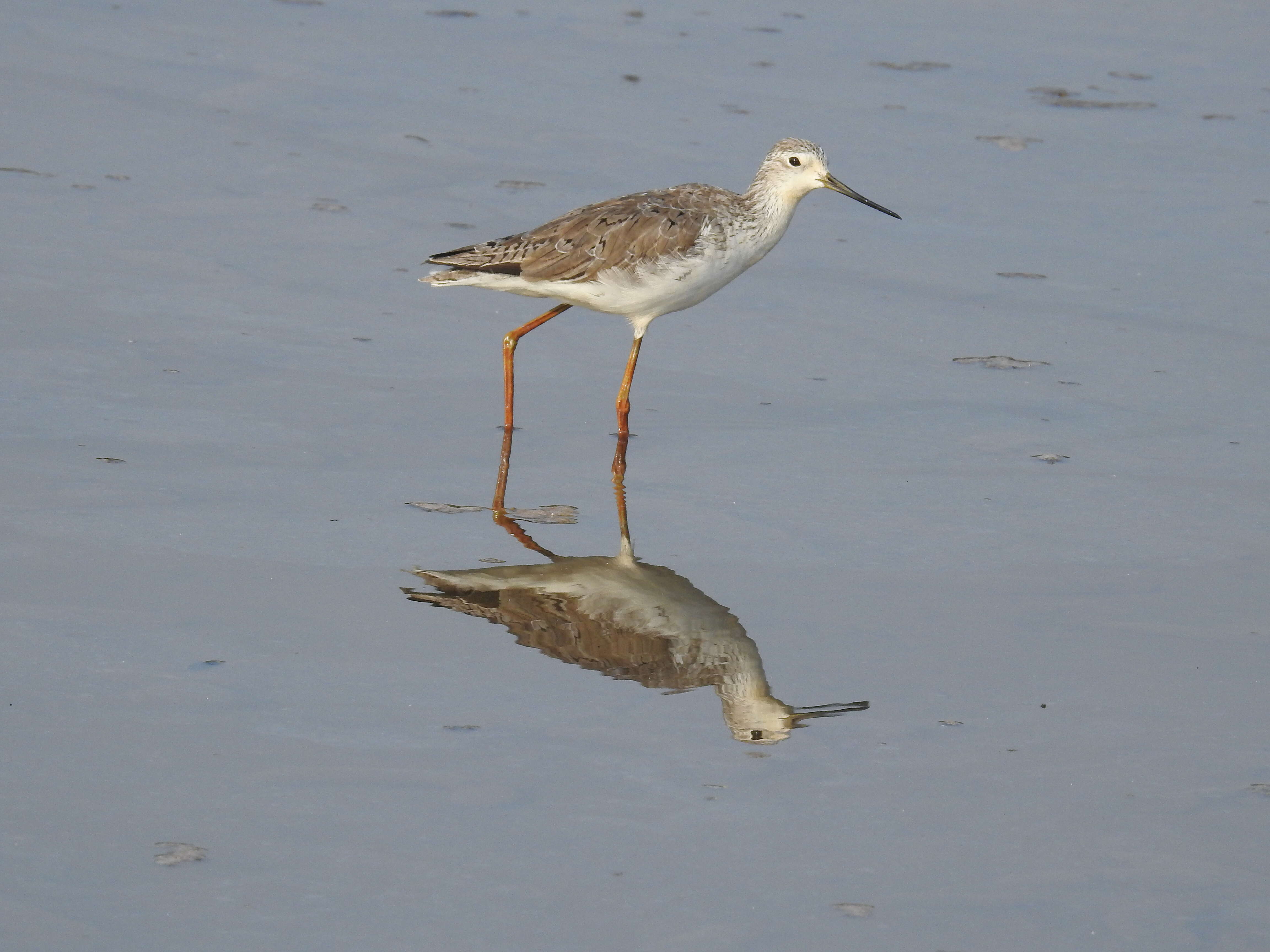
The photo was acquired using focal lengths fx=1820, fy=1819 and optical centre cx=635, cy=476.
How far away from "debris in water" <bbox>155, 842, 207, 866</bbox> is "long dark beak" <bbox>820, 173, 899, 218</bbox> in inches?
209

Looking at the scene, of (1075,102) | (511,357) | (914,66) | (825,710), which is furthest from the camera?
(914,66)

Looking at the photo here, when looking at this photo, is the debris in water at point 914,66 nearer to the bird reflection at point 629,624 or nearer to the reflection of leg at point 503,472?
the reflection of leg at point 503,472

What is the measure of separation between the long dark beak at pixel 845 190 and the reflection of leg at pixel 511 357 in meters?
1.41

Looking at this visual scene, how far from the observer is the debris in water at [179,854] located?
4.57 meters

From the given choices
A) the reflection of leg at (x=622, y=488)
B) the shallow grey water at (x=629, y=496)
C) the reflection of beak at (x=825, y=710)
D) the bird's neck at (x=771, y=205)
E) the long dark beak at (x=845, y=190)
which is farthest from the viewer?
the long dark beak at (x=845, y=190)

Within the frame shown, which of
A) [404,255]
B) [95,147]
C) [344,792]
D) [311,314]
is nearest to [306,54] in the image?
[95,147]

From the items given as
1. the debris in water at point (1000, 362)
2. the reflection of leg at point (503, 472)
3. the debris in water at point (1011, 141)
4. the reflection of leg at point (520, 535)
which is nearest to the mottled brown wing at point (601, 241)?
the reflection of leg at point (503, 472)

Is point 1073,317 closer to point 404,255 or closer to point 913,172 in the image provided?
point 913,172

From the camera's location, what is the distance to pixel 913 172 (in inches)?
436

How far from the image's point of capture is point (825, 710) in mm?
5574

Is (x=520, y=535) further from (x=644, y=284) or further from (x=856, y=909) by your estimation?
(x=856, y=909)

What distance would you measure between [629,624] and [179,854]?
6.41 ft

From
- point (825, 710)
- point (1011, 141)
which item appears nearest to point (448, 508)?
point (825, 710)

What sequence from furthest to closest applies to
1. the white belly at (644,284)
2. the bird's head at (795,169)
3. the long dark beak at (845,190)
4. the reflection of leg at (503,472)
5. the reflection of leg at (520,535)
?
the long dark beak at (845,190), the bird's head at (795,169), the white belly at (644,284), the reflection of leg at (503,472), the reflection of leg at (520,535)
